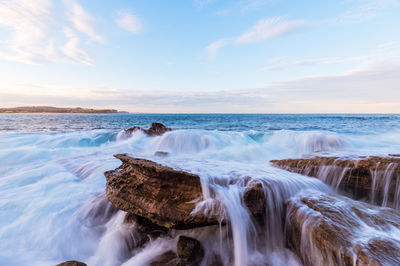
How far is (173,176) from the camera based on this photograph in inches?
139

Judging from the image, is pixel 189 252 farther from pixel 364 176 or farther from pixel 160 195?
pixel 364 176

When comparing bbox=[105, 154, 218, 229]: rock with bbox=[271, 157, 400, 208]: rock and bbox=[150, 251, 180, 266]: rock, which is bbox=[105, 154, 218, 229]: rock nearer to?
bbox=[150, 251, 180, 266]: rock

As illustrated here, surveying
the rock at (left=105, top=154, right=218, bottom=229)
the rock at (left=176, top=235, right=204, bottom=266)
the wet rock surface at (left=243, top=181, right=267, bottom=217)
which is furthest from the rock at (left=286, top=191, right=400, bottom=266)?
the rock at (left=176, top=235, right=204, bottom=266)

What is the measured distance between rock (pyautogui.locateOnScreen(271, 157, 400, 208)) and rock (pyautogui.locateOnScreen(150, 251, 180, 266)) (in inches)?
149

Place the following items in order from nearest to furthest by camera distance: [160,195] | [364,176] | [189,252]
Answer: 1. [189,252]
2. [160,195]
3. [364,176]

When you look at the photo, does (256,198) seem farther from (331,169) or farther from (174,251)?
(331,169)

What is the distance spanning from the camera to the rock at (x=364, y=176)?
4066 millimetres

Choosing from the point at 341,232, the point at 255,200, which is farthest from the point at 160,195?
the point at 341,232

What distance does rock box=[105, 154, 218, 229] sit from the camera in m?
3.19

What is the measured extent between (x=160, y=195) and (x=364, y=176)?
452 cm

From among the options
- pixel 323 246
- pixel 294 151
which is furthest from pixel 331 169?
pixel 294 151

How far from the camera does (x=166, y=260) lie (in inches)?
118

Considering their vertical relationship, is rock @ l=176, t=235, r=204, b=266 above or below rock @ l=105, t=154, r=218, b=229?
below

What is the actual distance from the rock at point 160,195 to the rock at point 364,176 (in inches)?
130
